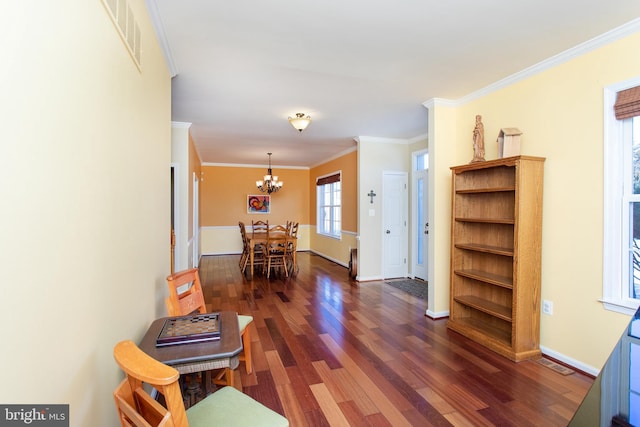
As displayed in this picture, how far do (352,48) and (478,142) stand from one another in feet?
5.54

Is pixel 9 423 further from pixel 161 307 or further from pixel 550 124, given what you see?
pixel 550 124

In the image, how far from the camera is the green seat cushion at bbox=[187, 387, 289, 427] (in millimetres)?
1330

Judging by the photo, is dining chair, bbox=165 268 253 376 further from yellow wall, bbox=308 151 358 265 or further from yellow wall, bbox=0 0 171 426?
yellow wall, bbox=308 151 358 265

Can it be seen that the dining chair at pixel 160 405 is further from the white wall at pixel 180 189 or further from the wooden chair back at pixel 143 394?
the white wall at pixel 180 189

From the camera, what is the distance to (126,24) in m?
1.60

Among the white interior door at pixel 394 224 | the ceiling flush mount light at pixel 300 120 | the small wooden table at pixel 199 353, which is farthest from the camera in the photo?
the white interior door at pixel 394 224

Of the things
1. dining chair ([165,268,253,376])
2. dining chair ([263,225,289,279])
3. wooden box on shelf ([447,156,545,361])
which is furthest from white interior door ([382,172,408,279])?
dining chair ([165,268,253,376])

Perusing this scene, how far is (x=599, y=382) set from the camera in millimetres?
1049

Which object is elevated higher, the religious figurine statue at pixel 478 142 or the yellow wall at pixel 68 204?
the religious figurine statue at pixel 478 142

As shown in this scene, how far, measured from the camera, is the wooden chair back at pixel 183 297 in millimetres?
2084

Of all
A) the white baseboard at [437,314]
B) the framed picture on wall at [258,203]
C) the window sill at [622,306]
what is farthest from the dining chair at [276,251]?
the window sill at [622,306]

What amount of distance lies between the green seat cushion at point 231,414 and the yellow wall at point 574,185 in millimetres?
2580

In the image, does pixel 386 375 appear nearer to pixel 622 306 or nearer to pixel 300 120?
pixel 622 306
